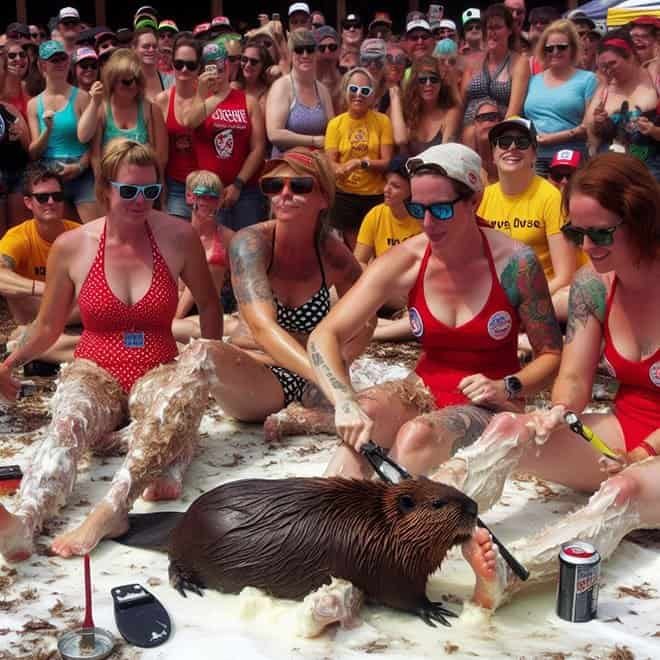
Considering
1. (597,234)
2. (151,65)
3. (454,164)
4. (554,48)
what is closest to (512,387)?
(597,234)

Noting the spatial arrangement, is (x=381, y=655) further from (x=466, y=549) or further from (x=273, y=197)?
(x=273, y=197)

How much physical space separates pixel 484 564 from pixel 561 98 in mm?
4694

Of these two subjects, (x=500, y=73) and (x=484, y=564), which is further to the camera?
(x=500, y=73)

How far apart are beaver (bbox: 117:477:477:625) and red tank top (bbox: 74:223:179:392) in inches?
51.0

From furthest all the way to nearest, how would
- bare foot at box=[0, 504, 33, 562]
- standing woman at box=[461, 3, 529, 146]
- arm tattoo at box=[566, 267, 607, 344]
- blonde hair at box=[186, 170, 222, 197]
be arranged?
standing woman at box=[461, 3, 529, 146] → blonde hair at box=[186, 170, 222, 197] → arm tattoo at box=[566, 267, 607, 344] → bare foot at box=[0, 504, 33, 562]

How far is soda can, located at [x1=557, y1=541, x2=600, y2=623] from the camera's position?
2639 mm

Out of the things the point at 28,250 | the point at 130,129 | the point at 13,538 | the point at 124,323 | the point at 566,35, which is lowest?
the point at 13,538

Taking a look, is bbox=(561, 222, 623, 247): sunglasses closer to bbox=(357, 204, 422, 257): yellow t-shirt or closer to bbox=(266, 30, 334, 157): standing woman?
bbox=(357, 204, 422, 257): yellow t-shirt

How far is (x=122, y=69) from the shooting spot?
20.3ft

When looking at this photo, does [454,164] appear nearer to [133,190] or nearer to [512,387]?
[512,387]

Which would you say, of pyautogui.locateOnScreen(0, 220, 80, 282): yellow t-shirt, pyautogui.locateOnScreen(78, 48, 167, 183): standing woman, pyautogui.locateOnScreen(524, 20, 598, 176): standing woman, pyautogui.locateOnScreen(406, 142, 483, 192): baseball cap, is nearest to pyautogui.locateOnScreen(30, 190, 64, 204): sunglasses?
pyautogui.locateOnScreen(0, 220, 80, 282): yellow t-shirt

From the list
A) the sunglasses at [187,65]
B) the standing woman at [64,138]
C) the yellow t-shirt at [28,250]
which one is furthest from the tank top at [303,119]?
the yellow t-shirt at [28,250]

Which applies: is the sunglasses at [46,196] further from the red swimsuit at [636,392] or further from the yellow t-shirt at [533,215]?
the red swimsuit at [636,392]

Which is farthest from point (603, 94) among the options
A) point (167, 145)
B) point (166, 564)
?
point (166, 564)
